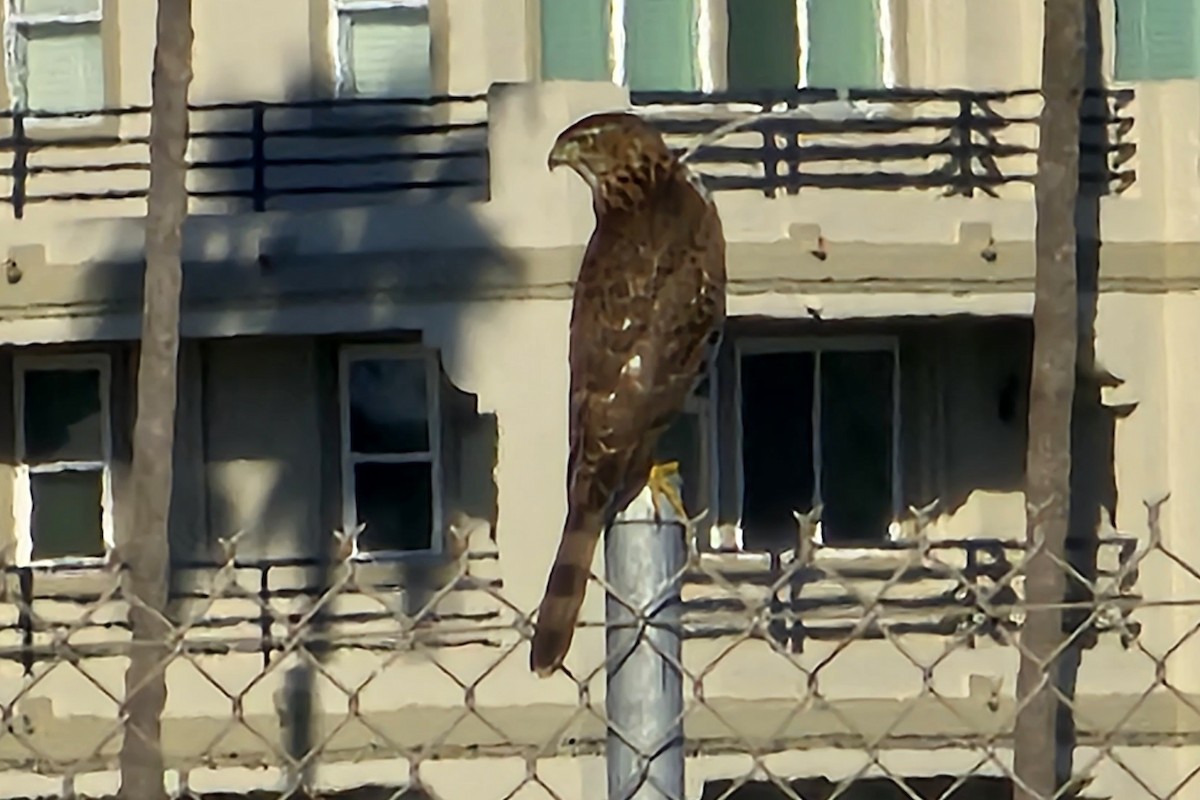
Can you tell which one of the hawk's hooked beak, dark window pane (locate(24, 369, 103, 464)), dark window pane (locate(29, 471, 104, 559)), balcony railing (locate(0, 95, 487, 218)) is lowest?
dark window pane (locate(29, 471, 104, 559))

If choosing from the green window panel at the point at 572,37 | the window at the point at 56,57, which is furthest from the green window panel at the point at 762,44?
the window at the point at 56,57

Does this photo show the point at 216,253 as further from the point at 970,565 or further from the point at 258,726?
the point at 970,565

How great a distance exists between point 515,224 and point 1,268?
98.9 inches

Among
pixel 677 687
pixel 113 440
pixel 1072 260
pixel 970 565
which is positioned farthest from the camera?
pixel 113 440

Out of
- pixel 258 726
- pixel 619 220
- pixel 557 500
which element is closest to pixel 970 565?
pixel 557 500

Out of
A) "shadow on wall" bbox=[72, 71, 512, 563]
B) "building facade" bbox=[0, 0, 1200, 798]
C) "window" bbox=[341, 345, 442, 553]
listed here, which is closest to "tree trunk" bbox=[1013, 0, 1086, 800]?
"building facade" bbox=[0, 0, 1200, 798]

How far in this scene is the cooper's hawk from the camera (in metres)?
4.31

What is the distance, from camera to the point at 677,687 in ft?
9.17

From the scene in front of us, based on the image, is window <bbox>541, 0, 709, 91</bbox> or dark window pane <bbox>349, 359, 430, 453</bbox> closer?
window <bbox>541, 0, 709, 91</bbox>

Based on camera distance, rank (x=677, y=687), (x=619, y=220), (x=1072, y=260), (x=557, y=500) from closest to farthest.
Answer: (x=677, y=687)
(x=619, y=220)
(x=1072, y=260)
(x=557, y=500)

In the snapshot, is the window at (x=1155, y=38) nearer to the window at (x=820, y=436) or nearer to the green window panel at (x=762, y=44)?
the green window panel at (x=762, y=44)

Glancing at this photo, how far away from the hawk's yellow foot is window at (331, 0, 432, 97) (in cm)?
945

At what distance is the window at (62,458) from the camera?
45.2 feet

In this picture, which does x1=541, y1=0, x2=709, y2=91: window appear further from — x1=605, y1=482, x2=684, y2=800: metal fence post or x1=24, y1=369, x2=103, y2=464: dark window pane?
x1=605, y1=482, x2=684, y2=800: metal fence post
